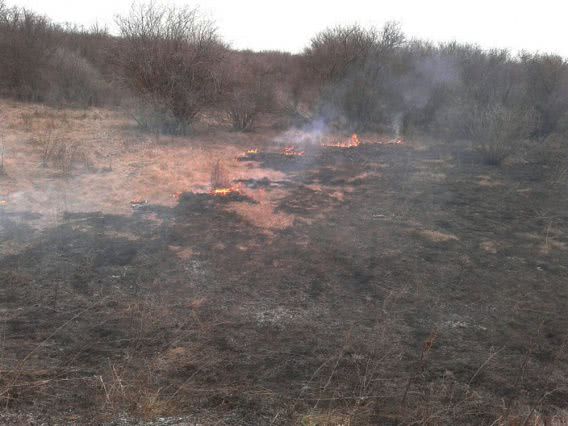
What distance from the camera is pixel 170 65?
48.8 ft

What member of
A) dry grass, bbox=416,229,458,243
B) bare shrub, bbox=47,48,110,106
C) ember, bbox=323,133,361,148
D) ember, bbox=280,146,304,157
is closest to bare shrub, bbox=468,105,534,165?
ember, bbox=323,133,361,148

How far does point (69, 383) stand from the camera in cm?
374

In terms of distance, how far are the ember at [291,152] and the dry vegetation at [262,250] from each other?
0.14m

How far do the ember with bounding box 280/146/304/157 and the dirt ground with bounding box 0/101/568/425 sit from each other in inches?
67.0

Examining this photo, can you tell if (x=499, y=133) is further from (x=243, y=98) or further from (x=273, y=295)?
(x=273, y=295)

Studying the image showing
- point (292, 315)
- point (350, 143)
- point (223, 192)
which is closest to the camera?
point (292, 315)

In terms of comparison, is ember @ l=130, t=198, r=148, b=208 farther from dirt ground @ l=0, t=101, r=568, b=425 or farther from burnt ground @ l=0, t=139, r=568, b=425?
burnt ground @ l=0, t=139, r=568, b=425

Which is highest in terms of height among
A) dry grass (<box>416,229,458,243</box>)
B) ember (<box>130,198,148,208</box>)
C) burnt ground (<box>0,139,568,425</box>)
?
ember (<box>130,198,148,208</box>)

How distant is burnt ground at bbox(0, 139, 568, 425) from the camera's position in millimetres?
3650

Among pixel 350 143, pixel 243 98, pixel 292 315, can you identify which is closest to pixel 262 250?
pixel 292 315

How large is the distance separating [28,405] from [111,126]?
12.9m

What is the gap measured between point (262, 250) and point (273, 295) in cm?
143

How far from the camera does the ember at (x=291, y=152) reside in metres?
13.7

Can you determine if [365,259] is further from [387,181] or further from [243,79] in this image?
[243,79]
